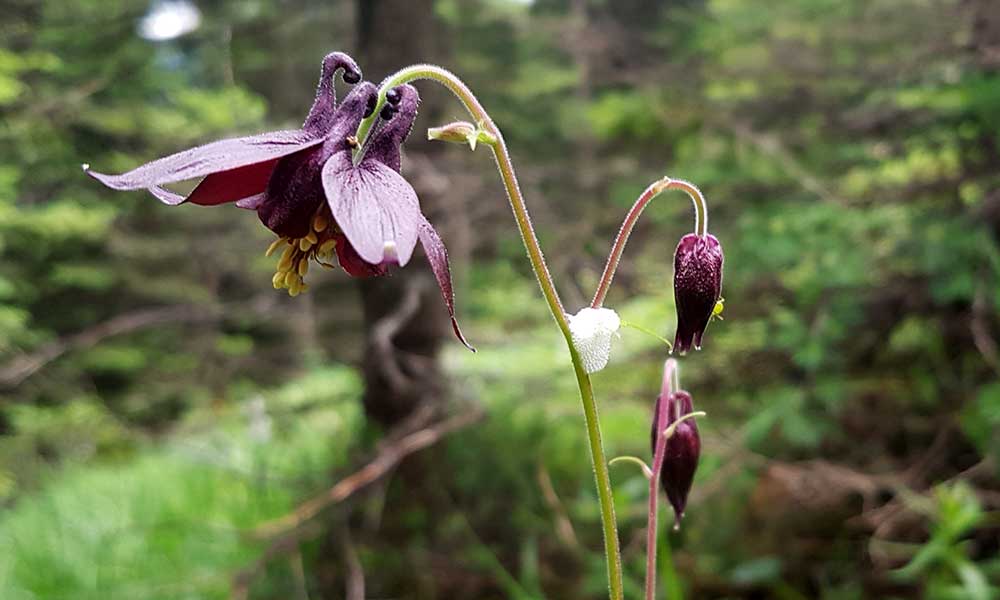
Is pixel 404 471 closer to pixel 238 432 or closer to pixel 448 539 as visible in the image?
pixel 448 539

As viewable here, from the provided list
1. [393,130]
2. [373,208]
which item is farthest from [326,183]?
[393,130]

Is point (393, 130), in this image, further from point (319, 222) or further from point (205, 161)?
point (205, 161)

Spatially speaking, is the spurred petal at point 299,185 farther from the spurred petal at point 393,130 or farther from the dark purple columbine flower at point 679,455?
the dark purple columbine flower at point 679,455

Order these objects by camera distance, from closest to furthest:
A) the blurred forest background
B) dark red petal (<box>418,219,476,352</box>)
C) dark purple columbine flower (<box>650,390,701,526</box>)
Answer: dark red petal (<box>418,219,476,352</box>) → dark purple columbine flower (<box>650,390,701,526</box>) → the blurred forest background

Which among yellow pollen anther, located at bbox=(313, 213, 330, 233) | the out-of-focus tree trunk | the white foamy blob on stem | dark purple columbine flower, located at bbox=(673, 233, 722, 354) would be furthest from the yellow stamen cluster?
the out-of-focus tree trunk

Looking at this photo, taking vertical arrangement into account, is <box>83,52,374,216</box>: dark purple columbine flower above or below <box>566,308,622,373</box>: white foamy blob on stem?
above

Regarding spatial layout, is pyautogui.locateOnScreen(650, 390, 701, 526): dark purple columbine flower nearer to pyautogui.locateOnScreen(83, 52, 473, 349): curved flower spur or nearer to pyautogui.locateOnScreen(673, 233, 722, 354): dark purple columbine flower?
pyautogui.locateOnScreen(673, 233, 722, 354): dark purple columbine flower

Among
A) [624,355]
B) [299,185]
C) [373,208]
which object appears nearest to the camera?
[373,208]
